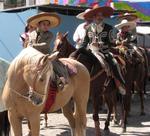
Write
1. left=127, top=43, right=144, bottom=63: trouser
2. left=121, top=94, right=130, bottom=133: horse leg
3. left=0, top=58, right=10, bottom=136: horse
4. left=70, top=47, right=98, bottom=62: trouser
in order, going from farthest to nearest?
left=127, top=43, right=144, bottom=63: trouser < left=121, top=94, right=130, bottom=133: horse leg < left=70, top=47, right=98, bottom=62: trouser < left=0, top=58, right=10, bottom=136: horse

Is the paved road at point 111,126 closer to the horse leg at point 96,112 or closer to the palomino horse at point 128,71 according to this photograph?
the palomino horse at point 128,71

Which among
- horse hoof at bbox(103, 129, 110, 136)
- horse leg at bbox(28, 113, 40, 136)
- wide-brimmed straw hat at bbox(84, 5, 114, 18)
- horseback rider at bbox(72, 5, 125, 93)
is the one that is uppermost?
wide-brimmed straw hat at bbox(84, 5, 114, 18)

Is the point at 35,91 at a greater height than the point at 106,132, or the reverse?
the point at 35,91

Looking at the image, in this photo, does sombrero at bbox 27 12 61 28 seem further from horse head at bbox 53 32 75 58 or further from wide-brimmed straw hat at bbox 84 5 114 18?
horse head at bbox 53 32 75 58

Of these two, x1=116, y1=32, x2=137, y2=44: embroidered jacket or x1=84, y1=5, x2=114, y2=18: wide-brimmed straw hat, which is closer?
x1=84, y1=5, x2=114, y2=18: wide-brimmed straw hat

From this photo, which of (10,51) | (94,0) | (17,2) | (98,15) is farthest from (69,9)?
(17,2)

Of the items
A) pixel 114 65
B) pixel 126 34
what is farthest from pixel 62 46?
pixel 126 34

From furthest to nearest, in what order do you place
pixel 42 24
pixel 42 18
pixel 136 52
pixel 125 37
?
1. pixel 136 52
2. pixel 125 37
3. pixel 42 24
4. pixel 42 18

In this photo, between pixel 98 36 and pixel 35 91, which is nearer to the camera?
pixel 35 91

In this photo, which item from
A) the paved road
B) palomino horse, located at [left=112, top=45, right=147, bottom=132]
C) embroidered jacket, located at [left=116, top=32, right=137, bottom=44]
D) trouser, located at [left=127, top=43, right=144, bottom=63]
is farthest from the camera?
trouser, located at [left=127, top=43, right=144, bottom=63]

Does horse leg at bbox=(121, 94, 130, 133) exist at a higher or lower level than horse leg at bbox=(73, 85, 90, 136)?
lower

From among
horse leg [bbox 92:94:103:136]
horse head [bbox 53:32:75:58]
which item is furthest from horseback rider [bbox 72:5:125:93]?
horse leg [bbox 92:94:103:136]

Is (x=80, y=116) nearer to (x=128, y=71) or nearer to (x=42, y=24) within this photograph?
(x=42, y=24)

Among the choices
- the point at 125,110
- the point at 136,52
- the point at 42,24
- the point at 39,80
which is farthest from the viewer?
the point at 136,52
